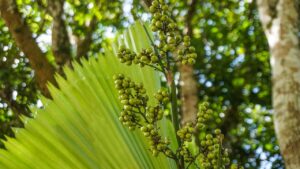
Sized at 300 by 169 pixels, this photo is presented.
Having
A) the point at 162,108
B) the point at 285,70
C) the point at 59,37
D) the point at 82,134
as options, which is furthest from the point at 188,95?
the point at 162,108

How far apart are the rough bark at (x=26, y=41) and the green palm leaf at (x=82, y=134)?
1503 millimetres

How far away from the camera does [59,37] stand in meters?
4.19

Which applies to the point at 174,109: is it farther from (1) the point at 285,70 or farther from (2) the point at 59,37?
(2) the point at 59,37

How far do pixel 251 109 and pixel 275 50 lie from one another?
3.81 meters

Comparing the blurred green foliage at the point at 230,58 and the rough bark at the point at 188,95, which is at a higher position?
the blurred green foliage at the point at 230,58

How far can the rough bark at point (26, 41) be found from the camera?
3320 mm

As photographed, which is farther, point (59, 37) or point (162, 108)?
point (59, 37)

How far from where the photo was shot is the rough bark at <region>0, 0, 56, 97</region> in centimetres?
332

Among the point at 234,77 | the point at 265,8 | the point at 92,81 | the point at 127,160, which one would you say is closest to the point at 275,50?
the point at 265,8

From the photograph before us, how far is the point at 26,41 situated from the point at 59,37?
78 cm

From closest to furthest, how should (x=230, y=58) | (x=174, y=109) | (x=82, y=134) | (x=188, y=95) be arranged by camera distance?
(x=174, y=109), (x=82, y=134), (x=188, y=95), (x=230, y=58)

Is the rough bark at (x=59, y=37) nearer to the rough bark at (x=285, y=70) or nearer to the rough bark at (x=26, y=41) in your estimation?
the rough bark at (x=26, y=41)

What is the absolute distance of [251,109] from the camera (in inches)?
267

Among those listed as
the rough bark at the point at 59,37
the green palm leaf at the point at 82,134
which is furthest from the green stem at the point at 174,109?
the rough bark at the point at 59,37
